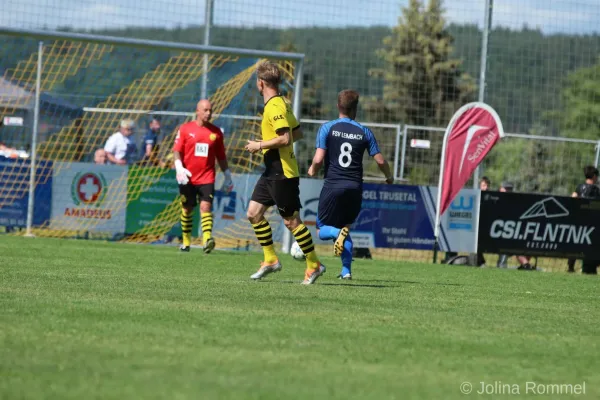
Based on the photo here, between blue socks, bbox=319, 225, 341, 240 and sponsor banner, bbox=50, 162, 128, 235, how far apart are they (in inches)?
302

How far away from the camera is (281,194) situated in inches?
406

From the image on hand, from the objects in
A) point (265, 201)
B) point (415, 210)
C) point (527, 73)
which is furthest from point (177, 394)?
point (527, 73)

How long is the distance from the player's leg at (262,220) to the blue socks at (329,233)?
0.89m

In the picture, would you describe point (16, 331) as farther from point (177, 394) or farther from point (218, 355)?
point (177, 394)

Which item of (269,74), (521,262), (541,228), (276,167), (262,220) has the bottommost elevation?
(521,262)

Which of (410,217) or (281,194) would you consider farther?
(410,217)

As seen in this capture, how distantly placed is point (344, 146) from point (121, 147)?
27.5ft

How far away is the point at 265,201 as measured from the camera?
10.5m

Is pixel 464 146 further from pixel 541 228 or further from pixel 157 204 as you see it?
pixel 157 204

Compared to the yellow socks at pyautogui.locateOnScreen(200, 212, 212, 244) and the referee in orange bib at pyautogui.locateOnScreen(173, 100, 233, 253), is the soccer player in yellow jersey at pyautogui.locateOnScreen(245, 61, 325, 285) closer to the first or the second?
the yellow socks at pyautogui.locateOnScreen(200, 212, 212, 244)

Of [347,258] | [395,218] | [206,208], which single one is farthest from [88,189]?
[347,258]

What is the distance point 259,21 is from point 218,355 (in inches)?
588

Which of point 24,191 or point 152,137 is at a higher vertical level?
point 152,137

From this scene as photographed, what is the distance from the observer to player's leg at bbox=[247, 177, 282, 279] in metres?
10.5
